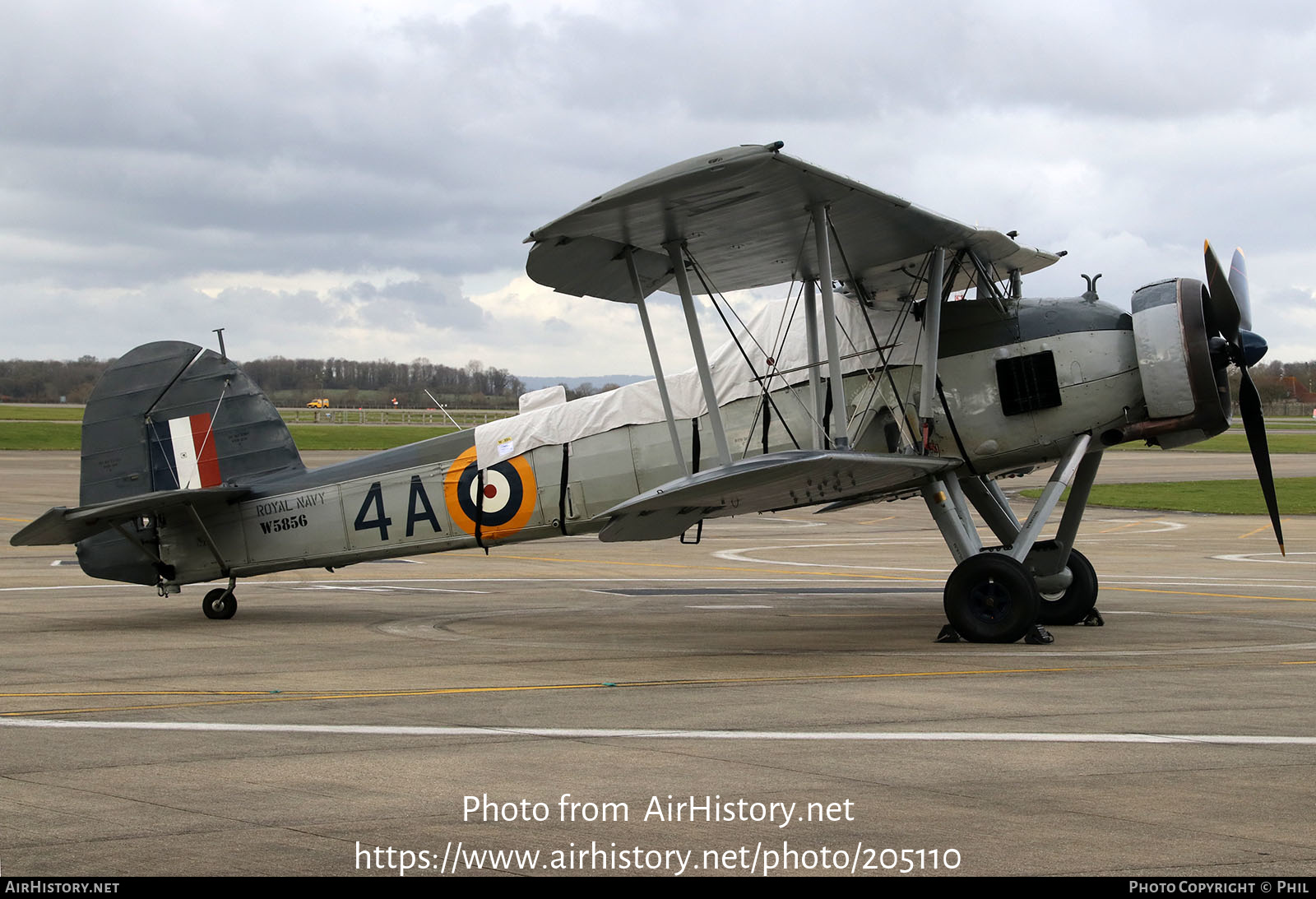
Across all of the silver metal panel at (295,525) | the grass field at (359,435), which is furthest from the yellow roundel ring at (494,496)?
Result: the grass field at (359,435)

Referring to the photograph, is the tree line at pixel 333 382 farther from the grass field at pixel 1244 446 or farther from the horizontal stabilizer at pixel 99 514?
the horizontal stabilizer at pixel 99 514

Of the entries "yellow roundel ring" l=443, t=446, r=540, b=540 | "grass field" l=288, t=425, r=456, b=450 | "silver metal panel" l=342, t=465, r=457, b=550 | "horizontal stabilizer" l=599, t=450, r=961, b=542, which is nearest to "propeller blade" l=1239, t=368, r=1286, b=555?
"horizontal stabilizer" l=599, t=450, r=961, b=542

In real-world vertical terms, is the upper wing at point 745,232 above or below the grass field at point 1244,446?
above

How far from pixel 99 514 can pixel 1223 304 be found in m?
11.3

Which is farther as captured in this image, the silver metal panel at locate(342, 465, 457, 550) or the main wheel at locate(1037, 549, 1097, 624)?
the silver metal panel at locate(342, 465, 457, 550)

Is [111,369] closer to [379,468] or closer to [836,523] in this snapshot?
[379,468]

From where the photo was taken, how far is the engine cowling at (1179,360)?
10.9m

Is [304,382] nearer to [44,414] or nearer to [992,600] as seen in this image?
[44,414]

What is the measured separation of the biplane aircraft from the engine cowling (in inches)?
0.9

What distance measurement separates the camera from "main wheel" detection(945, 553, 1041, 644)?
10.5 m

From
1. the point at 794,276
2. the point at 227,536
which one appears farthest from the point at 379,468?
the point at 794,276

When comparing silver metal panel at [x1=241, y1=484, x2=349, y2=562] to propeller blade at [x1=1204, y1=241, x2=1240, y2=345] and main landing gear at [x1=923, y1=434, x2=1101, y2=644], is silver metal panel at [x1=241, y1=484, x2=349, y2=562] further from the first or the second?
propeller blade at [x1=1204, y1=241, x2=1240, y2=345]

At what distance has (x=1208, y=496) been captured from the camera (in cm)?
3506

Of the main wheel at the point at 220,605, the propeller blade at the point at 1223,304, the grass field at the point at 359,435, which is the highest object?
the grass field at the point at 359,435
